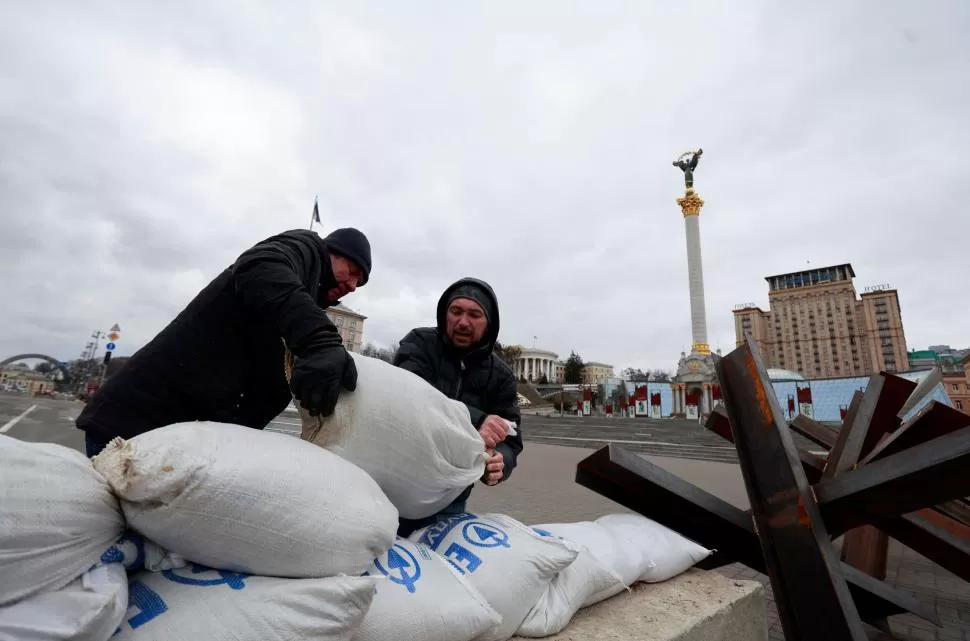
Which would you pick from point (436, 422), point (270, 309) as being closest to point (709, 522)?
point (436, 422)

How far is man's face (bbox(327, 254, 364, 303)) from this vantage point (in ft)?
5.54

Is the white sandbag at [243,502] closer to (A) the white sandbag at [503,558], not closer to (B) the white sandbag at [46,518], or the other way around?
(B) the white sandbag at [46,518]

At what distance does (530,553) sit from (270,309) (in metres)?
1.00

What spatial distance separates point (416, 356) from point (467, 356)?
23 cm

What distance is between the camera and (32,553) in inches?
25.1

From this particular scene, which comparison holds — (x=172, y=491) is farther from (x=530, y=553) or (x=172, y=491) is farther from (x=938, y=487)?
(x=938, y=487)

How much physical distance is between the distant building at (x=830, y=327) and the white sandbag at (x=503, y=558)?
85.9 metres

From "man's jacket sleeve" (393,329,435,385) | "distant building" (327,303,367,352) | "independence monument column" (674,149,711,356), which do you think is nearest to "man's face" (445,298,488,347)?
"man's jacket sleeve" (393,329,435,385)

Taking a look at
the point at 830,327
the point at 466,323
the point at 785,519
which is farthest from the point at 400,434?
the point at 830,327

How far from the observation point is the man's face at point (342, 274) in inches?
66.4

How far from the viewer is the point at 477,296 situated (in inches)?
76.0

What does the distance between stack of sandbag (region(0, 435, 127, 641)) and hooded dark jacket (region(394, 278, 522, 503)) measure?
1.13m

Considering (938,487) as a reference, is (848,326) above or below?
above

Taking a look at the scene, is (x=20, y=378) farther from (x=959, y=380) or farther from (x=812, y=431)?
(x=959, y=380)
